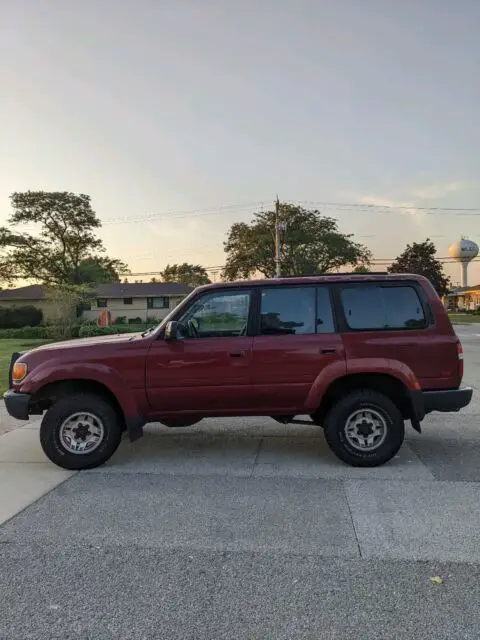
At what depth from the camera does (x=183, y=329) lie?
5.37 m

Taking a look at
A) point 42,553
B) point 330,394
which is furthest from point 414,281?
point 42,553

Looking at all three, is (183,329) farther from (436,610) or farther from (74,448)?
(436,610)

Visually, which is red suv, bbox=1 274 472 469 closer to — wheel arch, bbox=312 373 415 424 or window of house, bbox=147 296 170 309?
wheel arch, bbox=312 373 415 424

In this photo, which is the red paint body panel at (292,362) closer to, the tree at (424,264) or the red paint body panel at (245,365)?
the red paint body panel at (245,365)

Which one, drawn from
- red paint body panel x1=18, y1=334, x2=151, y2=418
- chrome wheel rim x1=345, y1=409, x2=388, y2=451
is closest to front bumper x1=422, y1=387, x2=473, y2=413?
chrome wheel rim x1=345, y1=409, x2=388, y2=451

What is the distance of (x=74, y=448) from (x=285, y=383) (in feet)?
7.28

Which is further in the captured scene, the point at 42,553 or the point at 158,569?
the point at 42,553

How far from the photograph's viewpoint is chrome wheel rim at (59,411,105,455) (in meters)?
5.34

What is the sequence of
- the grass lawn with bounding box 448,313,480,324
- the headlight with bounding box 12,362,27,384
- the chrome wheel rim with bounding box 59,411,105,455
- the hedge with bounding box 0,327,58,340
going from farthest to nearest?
the grass lawn with bounding box 448,313,480,324 → the hedge with bounding box 0,327,58,340 → the headlight with bounding box 12,362,27,384 → the chrome wheel rim with bounding box 59,411,105,455

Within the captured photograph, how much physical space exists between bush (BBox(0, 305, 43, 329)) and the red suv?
144 feet

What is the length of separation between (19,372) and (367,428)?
3.57 m

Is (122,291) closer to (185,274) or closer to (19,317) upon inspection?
(19,317)

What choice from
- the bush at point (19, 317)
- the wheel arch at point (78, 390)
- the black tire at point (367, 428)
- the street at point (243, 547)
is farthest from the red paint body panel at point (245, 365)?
the bush at point (19, 317)

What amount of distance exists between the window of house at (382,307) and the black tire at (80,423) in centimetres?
263
